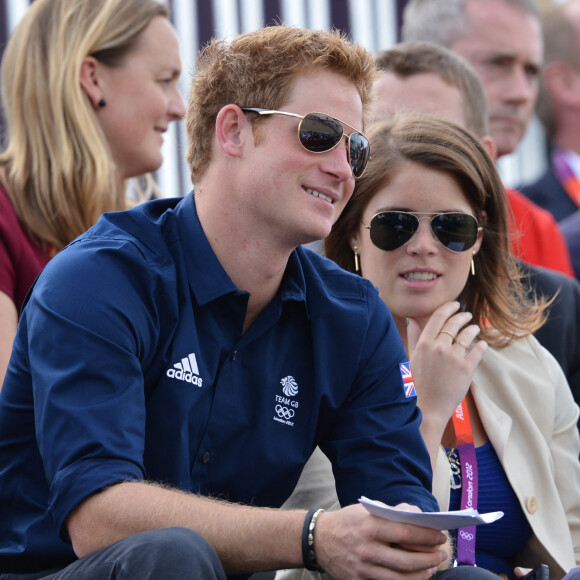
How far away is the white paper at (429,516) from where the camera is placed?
212 centimetres

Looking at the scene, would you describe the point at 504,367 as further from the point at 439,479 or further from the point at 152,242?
the point at 152,242

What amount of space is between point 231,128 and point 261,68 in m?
0.16

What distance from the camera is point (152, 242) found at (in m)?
2.52

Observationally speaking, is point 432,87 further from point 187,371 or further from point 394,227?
point 187,371

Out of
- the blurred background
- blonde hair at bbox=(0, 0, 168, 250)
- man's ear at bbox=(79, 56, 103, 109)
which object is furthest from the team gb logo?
the blurred background

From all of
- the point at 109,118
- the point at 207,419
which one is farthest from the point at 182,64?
the point at 207,419

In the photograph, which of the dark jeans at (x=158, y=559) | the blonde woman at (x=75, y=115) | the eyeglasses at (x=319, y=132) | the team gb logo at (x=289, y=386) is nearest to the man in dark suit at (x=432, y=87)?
the blonde woman at (x=75, y=115)

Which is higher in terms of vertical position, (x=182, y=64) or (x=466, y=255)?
(x=182, y=64)

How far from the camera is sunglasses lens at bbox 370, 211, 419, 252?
10.4ft

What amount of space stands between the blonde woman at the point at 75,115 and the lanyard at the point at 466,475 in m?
1.40

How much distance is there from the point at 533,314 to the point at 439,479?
2.65 feet

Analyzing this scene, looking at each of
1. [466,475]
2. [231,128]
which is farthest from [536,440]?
[231,128]

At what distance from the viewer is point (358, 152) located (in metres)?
2.68

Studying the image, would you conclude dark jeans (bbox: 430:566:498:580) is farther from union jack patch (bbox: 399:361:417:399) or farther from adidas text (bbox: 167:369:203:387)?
adidas text (bbox: 167:369:203:387)
